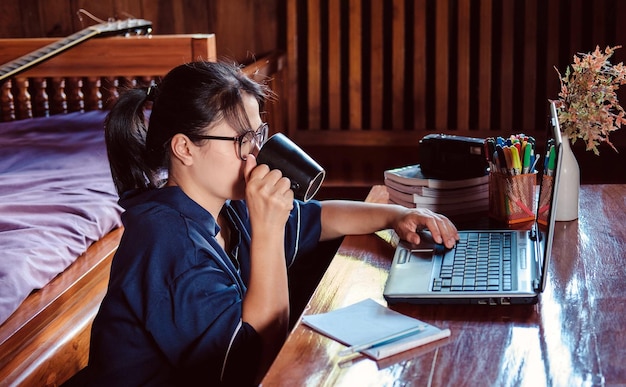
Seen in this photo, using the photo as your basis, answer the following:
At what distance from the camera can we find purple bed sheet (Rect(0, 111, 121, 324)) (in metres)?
1.92

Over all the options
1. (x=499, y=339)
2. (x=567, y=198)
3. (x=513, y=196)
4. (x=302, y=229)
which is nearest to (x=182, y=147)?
(x=302, y=229)

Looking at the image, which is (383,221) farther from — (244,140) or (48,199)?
(48,199)

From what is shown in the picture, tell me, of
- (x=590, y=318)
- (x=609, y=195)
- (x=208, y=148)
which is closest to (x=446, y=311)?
(x=590, y=318)

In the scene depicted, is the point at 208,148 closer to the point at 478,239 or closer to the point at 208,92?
the point at 208,92

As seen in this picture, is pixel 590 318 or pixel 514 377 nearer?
pixel 514 377

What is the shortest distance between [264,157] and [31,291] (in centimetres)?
77

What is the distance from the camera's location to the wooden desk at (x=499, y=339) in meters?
1.09

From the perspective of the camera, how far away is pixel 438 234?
1.65 m

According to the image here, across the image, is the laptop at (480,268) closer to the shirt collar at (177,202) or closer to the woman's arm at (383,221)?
the woman's arm at (383,221)

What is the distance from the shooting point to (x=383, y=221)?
178cm

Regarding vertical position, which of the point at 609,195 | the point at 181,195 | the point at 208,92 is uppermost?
the point at 208,92

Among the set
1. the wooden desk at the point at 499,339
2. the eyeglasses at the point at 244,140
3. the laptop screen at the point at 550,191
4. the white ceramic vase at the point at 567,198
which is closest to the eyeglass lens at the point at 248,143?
the eyeglasses at the point at 244,140

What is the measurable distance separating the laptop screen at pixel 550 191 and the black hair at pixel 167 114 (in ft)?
1.62

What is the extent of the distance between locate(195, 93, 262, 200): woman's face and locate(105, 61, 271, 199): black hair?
1 cm
